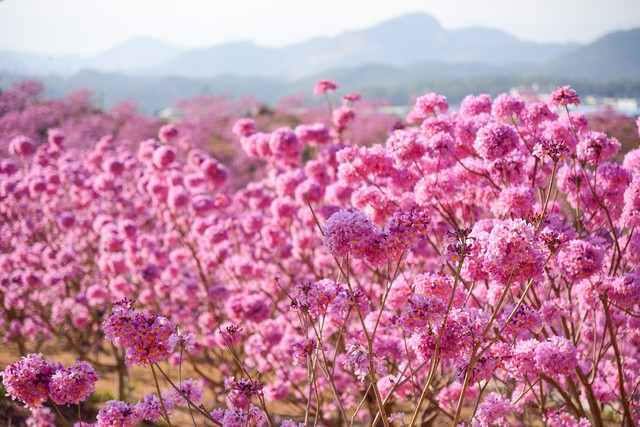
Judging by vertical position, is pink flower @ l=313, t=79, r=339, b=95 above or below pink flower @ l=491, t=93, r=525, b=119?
above

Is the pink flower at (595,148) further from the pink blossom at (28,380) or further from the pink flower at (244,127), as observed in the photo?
the pink flower at (244,127)

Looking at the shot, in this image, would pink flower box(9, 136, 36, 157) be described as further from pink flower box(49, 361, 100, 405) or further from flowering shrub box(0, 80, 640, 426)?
pink flower box(49, 361, 100, 405)

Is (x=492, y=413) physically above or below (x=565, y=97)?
below

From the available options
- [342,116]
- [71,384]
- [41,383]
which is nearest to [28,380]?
[41,383]

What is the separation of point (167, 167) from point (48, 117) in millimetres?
23857

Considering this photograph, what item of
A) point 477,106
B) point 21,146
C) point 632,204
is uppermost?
point 477,106

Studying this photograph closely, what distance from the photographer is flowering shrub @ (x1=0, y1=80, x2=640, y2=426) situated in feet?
8.56

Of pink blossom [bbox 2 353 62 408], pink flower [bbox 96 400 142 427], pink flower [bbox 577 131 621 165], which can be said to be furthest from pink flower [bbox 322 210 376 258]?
pink flower [bbox 577 131 621 165]

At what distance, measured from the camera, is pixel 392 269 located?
6.16 meters

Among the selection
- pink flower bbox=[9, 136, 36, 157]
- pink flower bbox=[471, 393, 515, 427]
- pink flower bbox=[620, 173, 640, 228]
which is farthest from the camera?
pink flower bbox=[9, 136, 36, 157]

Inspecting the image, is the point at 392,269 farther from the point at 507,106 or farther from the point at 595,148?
the point at 595,148

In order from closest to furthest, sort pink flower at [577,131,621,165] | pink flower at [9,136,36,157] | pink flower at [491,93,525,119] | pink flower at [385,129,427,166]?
pink flower at [577,131,621,165] < pink flower at [385,129,427,166] < pink flower at [491,93,525,119] < pink flower at [9,136,36,157]

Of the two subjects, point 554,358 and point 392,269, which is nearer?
point 554,358

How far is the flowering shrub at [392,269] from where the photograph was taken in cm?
261
